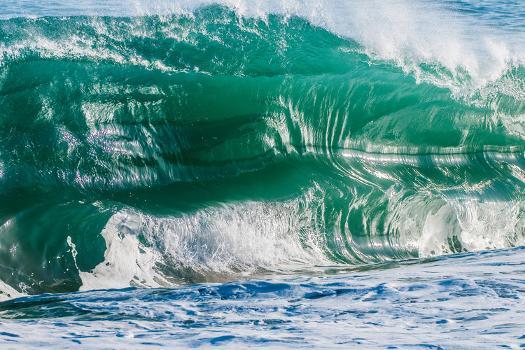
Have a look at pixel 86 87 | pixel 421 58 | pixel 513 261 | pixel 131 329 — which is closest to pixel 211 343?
pixel 131 329

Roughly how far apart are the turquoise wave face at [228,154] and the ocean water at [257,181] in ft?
0.06

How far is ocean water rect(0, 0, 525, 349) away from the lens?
432cm

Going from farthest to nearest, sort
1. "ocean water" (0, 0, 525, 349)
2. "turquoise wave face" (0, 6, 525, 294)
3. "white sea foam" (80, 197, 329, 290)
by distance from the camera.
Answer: "turquoise wave face" (0, 6, 525, 294) < "white sea foam" (80, 197, 329, 290) < "ocean water" (0, 0, 525, 349)

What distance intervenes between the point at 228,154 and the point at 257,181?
339 mm

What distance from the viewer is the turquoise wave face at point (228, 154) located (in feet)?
19.0

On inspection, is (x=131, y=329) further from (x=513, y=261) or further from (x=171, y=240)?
(x=513, y=261)

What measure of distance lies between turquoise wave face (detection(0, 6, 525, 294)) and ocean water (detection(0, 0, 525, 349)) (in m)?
0.02

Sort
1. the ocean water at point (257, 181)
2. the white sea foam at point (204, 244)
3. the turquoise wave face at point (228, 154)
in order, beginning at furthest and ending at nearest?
1. the turquoise wave face at point (228, 154)
2. the white sea foam at point (204, 244)
3. the ocean water at point (257, 181)

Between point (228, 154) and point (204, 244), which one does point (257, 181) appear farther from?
point (204, 244)

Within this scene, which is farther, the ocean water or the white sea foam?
the white sea foam

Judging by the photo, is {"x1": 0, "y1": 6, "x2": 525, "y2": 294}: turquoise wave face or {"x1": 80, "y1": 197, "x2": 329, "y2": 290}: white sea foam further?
{"x1": 0, "y1": 6, "x2": 525, "y2": 294}: turquoise wave face

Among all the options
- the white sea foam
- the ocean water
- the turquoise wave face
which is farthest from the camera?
the turquoise wave face

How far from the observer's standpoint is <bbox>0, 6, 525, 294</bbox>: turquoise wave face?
578 cm

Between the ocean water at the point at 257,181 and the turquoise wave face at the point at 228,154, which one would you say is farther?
the turquoise wave face at the point at 228,154
